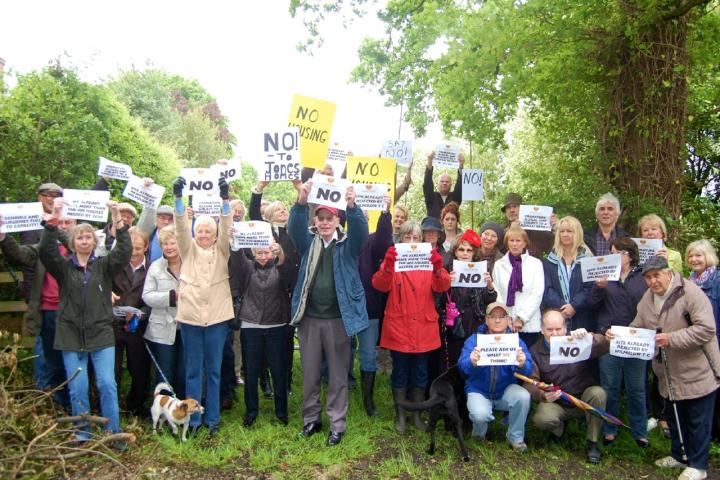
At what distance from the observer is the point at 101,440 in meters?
4.74

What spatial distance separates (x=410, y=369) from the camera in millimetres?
6121

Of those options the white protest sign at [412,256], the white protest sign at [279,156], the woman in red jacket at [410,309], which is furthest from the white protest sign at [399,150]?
the white protest sign at [412,256]

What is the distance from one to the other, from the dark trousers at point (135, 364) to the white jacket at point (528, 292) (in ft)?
12.1

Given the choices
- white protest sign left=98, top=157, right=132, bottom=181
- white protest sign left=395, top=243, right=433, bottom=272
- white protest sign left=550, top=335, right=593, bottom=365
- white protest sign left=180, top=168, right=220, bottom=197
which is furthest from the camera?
white protest sign left=98, top=157, right=132, bottom=181

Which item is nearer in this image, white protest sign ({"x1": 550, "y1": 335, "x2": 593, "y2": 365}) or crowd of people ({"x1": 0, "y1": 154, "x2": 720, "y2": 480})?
crowd of people ({"x1": 0, "y1": 154, "x2": 720, "y2": 480})

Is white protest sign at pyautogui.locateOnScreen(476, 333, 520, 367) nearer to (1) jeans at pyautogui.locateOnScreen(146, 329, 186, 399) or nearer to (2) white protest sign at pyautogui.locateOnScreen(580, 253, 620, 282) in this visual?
(2) white protest sign at pyautogui.locateOnScreen(580, 253, 620, 282)

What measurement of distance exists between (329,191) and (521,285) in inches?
85.4

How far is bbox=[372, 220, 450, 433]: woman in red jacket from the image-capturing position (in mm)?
5793

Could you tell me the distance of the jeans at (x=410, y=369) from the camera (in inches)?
239

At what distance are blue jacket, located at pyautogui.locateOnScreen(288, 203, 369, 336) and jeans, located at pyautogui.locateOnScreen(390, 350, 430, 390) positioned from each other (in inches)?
28.1

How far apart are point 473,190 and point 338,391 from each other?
3581 millimetres

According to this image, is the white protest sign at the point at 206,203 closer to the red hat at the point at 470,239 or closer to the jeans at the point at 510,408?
the red hat at the point at 470,239

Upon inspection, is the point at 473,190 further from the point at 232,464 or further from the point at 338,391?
the point at 232,464

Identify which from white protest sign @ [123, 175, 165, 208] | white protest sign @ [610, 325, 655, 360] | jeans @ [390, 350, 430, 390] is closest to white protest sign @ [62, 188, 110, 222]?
white protest sign @ [123, 175, 165, 208]
